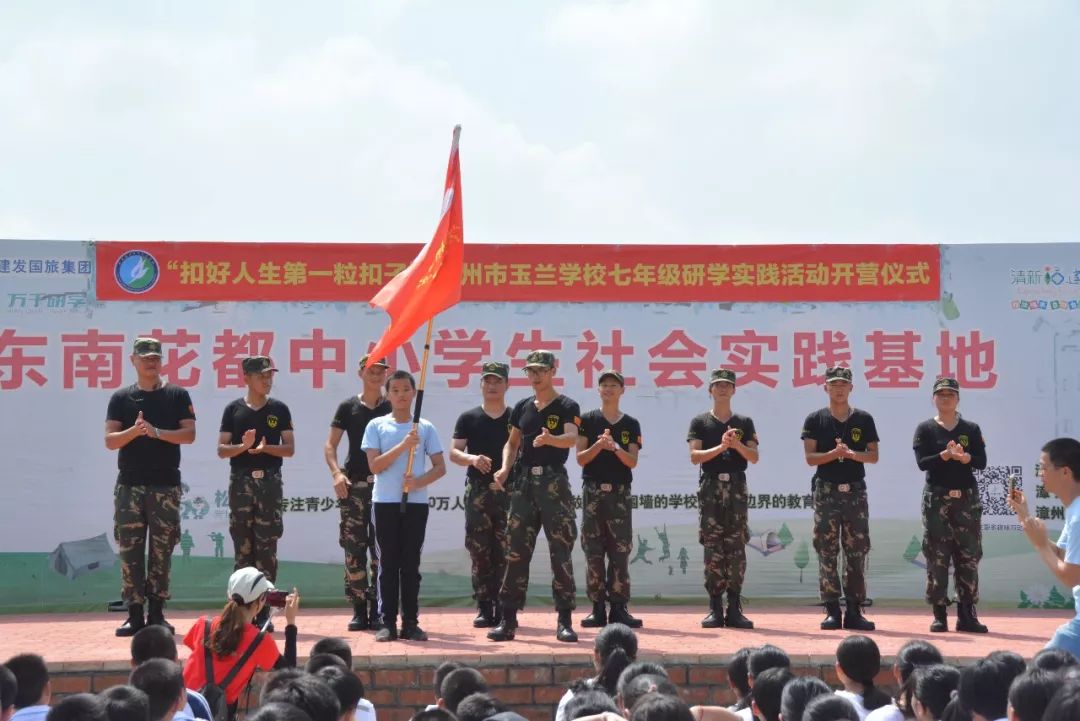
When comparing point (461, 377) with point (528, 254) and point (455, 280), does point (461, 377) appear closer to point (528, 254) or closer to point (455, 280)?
point (528, 254)

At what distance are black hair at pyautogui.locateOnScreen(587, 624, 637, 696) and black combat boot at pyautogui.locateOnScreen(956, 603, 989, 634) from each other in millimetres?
3778

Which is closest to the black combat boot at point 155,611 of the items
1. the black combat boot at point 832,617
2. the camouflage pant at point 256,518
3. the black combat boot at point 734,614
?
the camouflage pant at point 256,518

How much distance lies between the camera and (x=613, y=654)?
14.8 ft

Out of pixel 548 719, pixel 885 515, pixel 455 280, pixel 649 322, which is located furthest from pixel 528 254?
pixel 548 719

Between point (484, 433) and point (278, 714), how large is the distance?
4.66 meters

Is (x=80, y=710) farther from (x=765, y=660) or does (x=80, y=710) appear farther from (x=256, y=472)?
(x=256, y=472)

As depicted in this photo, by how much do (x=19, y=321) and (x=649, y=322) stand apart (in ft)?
14.8

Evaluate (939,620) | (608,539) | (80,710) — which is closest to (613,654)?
(80,710)

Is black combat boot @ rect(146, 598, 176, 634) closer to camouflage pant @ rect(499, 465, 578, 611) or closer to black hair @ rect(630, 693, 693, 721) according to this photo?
camouflage pant @ rect(499, 465, 578, 611)

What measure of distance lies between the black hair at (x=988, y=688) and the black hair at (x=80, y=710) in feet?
7.71

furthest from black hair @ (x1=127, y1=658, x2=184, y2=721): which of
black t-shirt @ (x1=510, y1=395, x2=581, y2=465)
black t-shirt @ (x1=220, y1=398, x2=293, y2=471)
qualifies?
black t-shirt @ (x1=220, y1=398, x2=293, y2=471)

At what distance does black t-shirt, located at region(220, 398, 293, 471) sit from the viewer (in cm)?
756

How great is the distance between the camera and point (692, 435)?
7.86m

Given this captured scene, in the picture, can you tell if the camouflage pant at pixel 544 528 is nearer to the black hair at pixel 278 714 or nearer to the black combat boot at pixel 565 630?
the black combat boot at pixel 565 630
